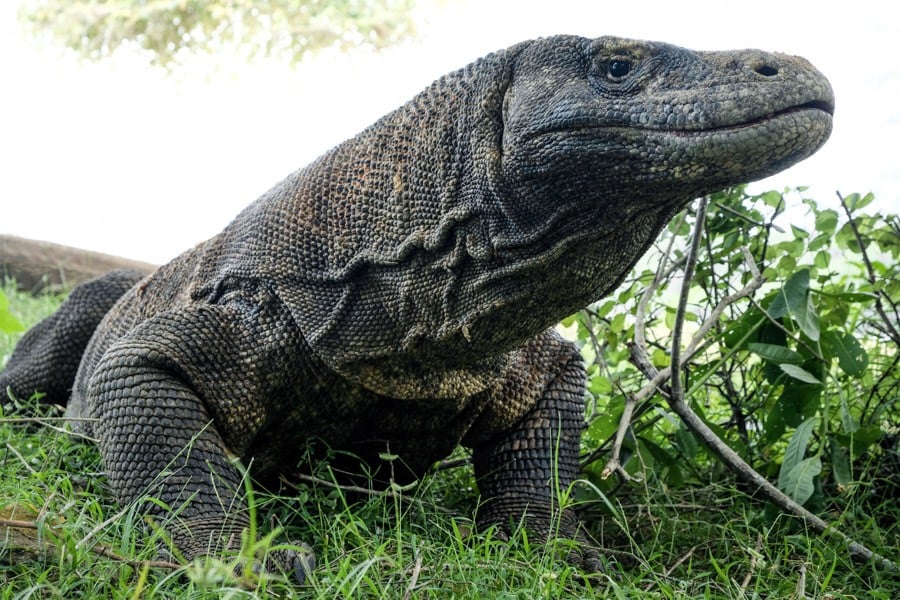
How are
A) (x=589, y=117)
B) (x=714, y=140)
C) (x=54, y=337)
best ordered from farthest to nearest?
(x=54, y=337) < (x=589, y=117) < (x=714, y=140)

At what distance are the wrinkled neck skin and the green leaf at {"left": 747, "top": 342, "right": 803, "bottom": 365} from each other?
101cm

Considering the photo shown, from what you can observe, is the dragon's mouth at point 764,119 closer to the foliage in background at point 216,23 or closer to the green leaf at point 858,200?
the green leaf at point 858,200

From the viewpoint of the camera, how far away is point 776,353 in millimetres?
3350

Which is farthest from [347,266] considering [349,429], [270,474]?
[270,474]

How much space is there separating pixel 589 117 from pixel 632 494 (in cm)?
166

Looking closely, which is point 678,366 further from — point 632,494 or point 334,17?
point 334,17

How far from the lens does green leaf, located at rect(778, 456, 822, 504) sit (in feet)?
9.89

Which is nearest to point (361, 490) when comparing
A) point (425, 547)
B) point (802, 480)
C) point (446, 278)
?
point (425, 547)

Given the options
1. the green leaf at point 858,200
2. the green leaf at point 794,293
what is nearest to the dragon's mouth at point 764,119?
the green leaf at point 794,293

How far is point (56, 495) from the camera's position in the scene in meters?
2.70

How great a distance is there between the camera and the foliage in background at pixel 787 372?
10.8 ft

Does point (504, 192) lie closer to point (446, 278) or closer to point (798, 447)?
point (446, 278)

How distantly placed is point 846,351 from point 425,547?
5.71ft

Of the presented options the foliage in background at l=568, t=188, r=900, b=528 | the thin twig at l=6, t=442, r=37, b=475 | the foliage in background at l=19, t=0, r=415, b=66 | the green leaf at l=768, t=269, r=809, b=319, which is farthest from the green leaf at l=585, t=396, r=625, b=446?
the foliage in background at l=19, t=0, r=415, b=66
